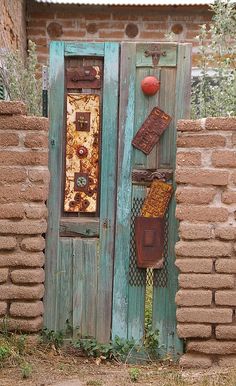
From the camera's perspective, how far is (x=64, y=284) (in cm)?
409

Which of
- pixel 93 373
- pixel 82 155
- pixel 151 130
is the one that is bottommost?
pixel 93 373

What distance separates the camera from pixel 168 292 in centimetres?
402

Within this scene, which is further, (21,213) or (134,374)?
(21,213)

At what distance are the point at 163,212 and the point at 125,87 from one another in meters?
0.89

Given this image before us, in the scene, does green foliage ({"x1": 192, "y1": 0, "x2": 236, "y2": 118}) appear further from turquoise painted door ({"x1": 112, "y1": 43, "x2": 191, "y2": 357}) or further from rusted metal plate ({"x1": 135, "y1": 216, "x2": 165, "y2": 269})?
rusted metal plate ({"x1": 135, "y1": 216, "x2": 165, "y2": 269})

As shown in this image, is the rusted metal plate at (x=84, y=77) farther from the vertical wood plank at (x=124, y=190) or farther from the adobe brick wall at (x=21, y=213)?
the adobe brick wall at (x=21, y=213)

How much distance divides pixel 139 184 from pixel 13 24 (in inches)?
181

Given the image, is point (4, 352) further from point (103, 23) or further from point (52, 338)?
point (103, 23)

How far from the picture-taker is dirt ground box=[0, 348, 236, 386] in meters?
3.48

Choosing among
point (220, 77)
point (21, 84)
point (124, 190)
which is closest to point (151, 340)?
point (124, 190)

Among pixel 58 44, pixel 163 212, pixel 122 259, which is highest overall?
pixel 58 44

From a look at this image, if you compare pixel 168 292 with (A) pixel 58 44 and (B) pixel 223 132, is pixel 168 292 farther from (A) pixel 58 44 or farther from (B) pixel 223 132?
(A) pixel 58 44

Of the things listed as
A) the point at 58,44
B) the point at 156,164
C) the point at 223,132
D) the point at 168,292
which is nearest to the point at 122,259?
the point at 168,292

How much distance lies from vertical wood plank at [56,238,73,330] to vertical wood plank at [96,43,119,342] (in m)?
0.21
